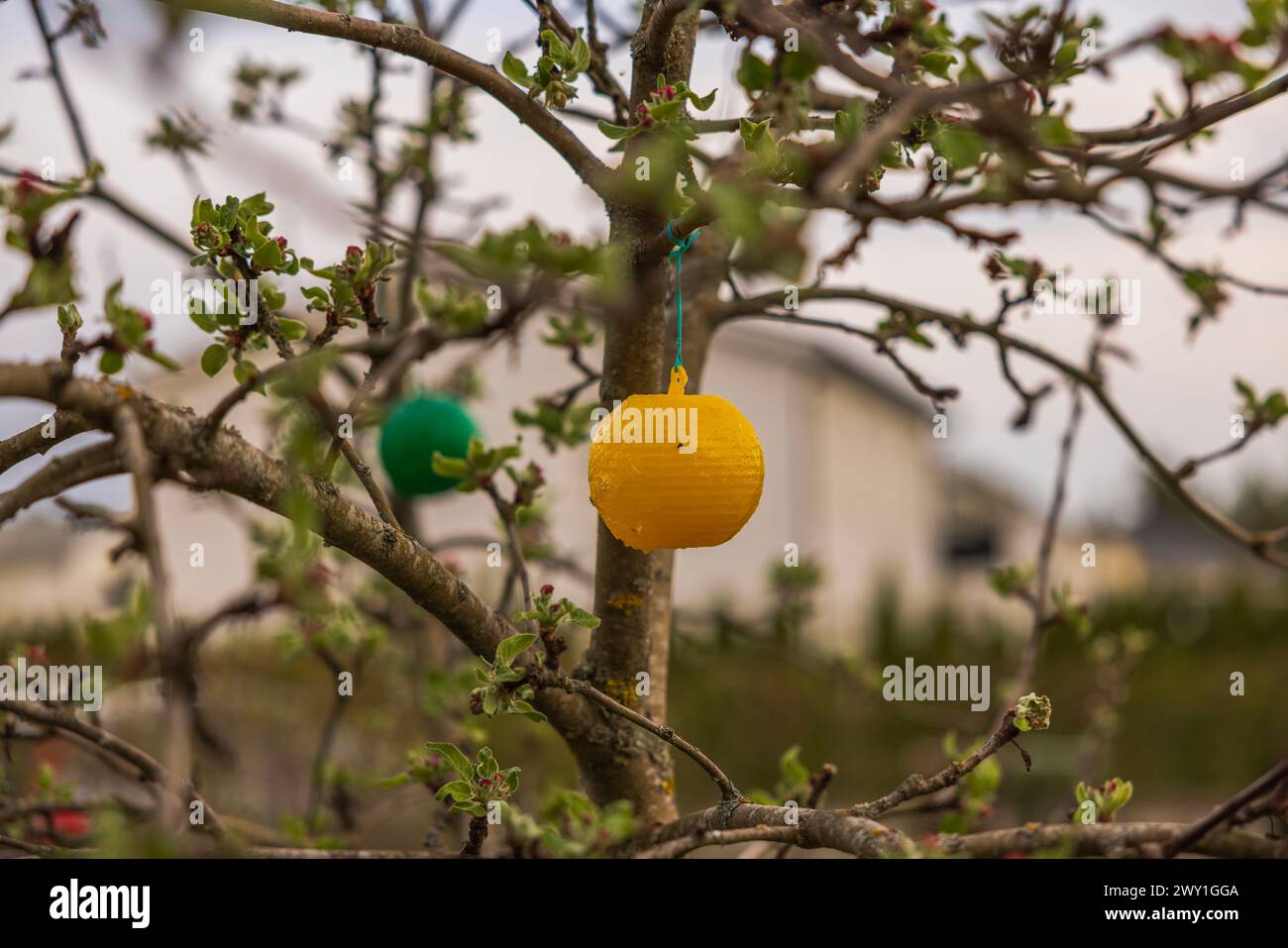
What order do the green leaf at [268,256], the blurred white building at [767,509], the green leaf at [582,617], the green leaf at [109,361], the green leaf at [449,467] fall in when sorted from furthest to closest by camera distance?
1. the blurred white building at [767,509]
2. the green leaf at [449,467]
3. the green leaf at [582,617]
4. the green leaf at [268,256]
5. the green leaf at [109,361]

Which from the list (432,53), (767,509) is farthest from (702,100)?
(767,509)

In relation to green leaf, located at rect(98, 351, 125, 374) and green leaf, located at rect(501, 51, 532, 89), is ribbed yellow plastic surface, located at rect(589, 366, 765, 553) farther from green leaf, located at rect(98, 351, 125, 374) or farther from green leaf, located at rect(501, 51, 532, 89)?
green leaf, located at rect(98, 351, 125, 374)

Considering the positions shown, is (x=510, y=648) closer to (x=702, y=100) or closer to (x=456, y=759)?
(x=456, y=759)

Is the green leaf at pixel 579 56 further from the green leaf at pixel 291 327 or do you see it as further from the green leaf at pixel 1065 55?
the green leaf at pixel 1065 55

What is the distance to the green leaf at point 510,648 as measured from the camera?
63.5 inches

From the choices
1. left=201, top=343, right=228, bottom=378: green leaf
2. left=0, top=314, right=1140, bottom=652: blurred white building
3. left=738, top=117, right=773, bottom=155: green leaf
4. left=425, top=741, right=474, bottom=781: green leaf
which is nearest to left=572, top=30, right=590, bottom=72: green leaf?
left=738, top=117, right=773, bottom=155: green leaf

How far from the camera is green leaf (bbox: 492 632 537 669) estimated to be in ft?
5.29

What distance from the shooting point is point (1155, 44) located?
145 cm

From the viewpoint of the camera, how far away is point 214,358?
156cm

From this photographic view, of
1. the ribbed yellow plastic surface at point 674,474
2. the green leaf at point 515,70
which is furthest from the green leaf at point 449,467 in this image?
the green leaf at point 515,70

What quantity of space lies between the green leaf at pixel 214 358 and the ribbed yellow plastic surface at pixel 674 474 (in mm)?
562

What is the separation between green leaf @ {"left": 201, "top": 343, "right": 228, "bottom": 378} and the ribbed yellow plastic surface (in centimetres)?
56

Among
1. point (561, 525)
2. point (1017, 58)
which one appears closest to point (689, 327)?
point (1017, 58)
